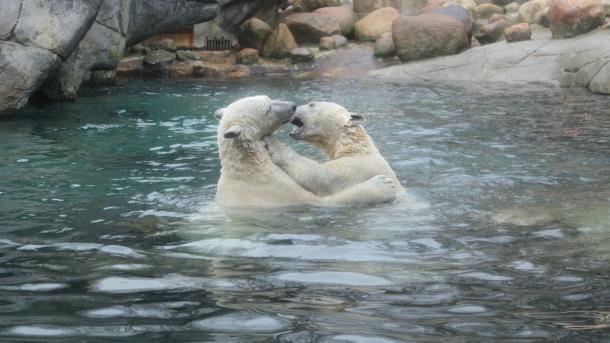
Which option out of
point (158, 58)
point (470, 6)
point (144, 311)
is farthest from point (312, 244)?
point (470, 6)

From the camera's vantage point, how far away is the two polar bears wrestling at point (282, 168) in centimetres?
607

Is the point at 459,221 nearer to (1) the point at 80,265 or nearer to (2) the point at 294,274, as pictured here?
(2) the point at 294,274

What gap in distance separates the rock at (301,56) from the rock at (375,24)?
2279mm

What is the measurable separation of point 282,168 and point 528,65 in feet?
34.5

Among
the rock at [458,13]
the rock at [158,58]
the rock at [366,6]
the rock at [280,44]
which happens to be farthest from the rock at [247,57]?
the rock at [366,6]

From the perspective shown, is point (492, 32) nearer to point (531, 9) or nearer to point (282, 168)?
→ point (531, 9)

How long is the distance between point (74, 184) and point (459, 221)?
3700mm

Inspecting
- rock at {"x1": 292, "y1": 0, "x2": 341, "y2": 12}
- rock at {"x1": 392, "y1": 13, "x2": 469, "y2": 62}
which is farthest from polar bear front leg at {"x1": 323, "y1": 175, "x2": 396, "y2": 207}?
rock at {"x1": 292, "y1": 0, "x2": 341, "y2": 12}

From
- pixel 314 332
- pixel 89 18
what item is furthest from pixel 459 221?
pixel 89 18

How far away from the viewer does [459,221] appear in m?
5.78

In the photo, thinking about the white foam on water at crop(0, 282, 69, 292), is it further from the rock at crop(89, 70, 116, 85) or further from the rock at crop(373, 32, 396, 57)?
the rock at crop(373, 32, 396, 57)

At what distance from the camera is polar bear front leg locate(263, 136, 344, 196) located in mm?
6227

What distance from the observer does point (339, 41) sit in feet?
65.8

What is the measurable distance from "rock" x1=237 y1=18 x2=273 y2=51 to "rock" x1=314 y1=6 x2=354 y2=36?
2.22 metres
